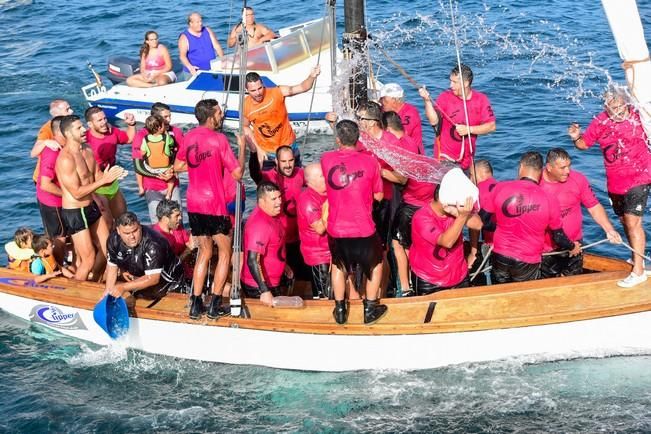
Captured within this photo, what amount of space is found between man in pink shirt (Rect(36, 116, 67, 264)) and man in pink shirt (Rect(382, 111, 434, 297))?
3.45 m

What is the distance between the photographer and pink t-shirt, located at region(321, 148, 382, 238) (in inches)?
310

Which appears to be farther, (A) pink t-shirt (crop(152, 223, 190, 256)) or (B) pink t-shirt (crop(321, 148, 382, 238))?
→ (A) pink t-shirt (crop(152, 223, 190, 256))

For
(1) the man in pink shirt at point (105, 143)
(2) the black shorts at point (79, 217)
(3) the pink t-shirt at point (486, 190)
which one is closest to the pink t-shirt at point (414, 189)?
(3) the pink t-shirt at point (486, 190)

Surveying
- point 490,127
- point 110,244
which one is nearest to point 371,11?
point 490,127

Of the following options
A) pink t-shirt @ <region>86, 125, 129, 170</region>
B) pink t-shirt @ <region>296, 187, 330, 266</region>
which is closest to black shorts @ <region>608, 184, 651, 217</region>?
pink t-shirt @ <region>296, 187, 330, 266</region>

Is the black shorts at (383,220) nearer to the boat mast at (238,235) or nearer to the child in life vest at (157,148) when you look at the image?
the boat mast at (238,235)

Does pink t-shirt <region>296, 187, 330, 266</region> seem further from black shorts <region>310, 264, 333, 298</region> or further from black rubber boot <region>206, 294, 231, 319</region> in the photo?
black rubber boot <region>206, 294, 231, 319</region>

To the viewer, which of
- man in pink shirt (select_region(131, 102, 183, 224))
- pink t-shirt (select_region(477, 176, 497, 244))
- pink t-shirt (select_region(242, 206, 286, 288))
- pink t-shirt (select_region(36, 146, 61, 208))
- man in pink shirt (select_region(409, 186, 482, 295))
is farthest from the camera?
man in pink shirt (select_region(131, 102, 183, 224))

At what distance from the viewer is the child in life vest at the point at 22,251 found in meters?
9.88

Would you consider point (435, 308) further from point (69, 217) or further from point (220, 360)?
point (69, 217)

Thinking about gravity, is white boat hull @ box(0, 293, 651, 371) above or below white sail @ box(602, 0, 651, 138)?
below

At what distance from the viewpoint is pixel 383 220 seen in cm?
924

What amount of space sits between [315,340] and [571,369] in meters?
2.44

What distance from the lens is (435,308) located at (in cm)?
848
